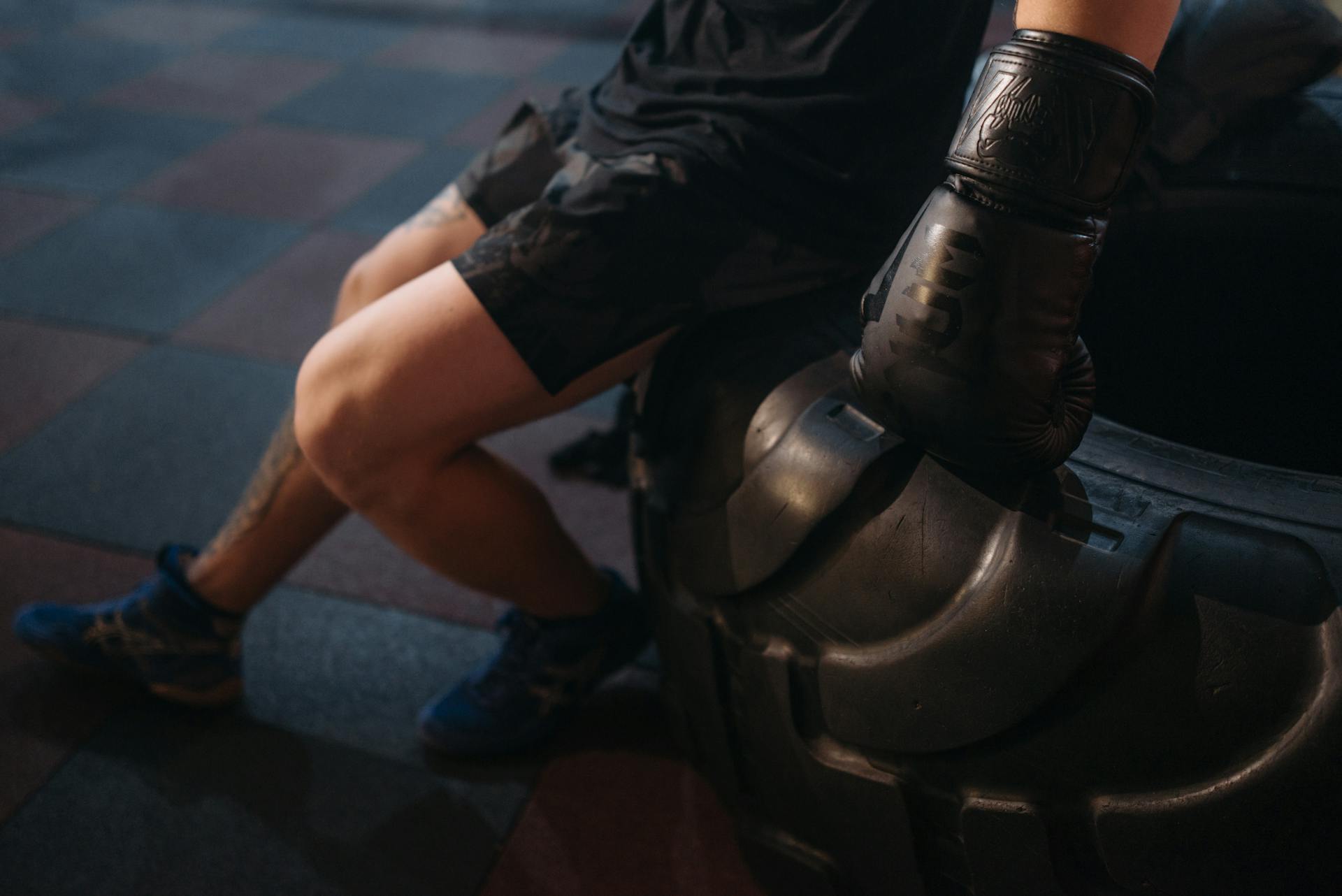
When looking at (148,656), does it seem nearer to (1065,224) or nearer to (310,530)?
(310,530)

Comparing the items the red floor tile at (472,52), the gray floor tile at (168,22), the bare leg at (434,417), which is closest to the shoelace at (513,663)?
the bare leg at (434,417)

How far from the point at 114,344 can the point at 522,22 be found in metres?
1.92

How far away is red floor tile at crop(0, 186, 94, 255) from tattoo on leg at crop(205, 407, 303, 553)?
4.38 feet

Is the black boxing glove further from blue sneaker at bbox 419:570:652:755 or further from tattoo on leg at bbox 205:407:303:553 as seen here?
tattoo on leg at bbox 205:407:303:553

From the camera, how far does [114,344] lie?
67.9 inches

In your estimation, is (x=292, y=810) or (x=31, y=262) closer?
(x=292, y=810)

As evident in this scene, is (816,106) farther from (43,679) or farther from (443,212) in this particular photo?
(43,679)

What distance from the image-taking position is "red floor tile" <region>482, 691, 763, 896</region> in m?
0.94

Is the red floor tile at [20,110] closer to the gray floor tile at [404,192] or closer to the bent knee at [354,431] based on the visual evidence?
the gray floor tile at [404,192]

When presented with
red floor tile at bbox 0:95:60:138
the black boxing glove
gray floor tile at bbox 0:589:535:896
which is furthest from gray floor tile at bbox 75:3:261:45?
the black boxing glove

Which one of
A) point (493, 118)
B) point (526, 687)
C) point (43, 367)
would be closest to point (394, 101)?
point (493, 118)

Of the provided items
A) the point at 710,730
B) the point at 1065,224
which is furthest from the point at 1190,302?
the point at 710,730

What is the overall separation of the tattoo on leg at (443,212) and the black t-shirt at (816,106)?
0.73 feet

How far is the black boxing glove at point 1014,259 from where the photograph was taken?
0.58m
